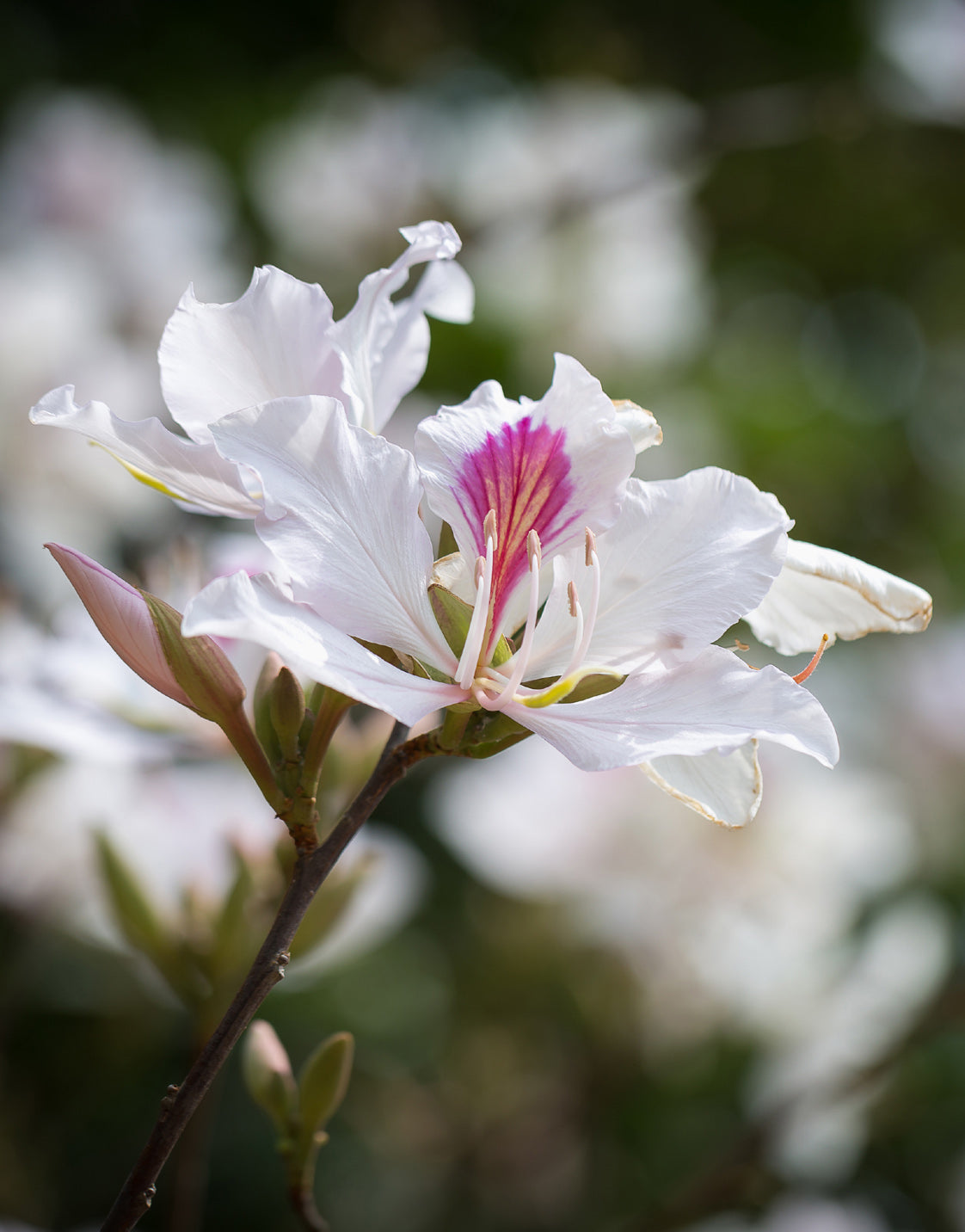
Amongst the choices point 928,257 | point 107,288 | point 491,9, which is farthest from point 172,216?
point 928,257

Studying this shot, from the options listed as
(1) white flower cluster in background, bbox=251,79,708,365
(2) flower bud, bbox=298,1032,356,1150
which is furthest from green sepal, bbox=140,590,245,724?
(1) white flower cluster in background, bbox=251,79,708,365

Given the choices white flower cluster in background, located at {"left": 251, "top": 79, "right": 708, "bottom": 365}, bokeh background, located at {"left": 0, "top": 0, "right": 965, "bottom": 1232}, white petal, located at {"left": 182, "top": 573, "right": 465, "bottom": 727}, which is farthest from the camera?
white flower cluster in background, located at {"left": 251, "top": 79, "right": 708, "bottom": 365}

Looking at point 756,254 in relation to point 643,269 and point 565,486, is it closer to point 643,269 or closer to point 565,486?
point 643,269

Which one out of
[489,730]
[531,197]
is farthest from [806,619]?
[531,197]

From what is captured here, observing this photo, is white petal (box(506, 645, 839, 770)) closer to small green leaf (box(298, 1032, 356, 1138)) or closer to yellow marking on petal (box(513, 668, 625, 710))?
yellow marking on petal (box(513, 668, 625, 710))

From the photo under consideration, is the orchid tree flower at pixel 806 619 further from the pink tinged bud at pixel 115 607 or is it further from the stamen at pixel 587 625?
the pink tinged bud at pixel 115 607

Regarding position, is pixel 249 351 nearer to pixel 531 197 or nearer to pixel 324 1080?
pixel 324 1080
